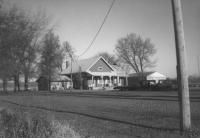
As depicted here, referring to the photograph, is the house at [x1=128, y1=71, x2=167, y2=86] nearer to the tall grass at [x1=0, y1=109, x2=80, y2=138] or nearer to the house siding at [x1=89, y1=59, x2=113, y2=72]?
the house siding at [x1=89, y1=59, x2=113, y2=72]

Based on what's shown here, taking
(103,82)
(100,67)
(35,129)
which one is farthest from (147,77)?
(35,129)

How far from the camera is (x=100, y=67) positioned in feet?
174

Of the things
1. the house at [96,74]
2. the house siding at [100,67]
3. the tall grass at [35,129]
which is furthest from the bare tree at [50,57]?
the tall grass at [35,129]

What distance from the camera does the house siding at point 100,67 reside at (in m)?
52.3

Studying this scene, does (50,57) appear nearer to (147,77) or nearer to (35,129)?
(147,77)

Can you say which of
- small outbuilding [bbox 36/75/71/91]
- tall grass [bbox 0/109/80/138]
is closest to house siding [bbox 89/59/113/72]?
small outbuilding [bbox 36/75/71/91]

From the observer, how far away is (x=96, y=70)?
2063 inches

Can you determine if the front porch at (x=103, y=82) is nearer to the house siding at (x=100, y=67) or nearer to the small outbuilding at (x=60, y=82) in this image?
the house siding at (x=100, y=67)

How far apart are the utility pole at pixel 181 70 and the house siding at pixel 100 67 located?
4464 cm

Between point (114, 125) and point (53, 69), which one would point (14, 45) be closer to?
point (114, 125)

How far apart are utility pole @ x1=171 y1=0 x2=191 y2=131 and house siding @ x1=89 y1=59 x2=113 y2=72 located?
4464cm

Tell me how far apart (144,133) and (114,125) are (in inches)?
65.8

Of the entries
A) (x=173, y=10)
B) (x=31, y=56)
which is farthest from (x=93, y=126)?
(x=31, y=56)

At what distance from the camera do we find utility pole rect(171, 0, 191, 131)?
7.05 meters
